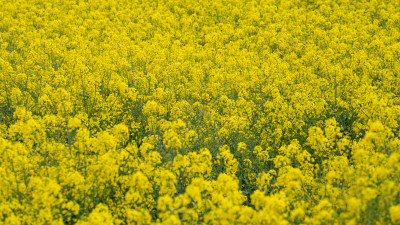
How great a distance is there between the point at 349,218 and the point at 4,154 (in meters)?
4.74

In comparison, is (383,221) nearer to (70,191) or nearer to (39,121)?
(70,191)

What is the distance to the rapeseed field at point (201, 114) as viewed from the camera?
4.86m

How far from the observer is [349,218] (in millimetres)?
4395

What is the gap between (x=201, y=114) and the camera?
8.52 metres

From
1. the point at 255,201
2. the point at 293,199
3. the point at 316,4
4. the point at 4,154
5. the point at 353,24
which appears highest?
the point at 316,4

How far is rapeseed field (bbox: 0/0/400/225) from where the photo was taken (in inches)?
191

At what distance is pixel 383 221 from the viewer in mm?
4348

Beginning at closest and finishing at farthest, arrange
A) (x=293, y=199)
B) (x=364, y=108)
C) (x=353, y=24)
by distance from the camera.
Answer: (x=293, y=199), (x=364, y=108), (x=353, y=24)

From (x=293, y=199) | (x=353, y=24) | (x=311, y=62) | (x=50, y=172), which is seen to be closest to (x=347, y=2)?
(x=353, y=24)

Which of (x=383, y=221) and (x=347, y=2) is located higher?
(x=347, y=2)

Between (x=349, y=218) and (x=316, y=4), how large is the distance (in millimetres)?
15153

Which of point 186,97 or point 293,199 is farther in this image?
point 186,97

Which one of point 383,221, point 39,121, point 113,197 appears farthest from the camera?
point 39,121

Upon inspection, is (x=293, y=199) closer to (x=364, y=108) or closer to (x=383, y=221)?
(x=383, y=221)
